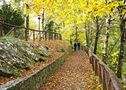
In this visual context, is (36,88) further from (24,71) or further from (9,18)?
(9,18)

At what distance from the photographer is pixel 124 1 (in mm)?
14805

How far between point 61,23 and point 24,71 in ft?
189

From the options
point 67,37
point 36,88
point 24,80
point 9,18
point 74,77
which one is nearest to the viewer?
point 24,80

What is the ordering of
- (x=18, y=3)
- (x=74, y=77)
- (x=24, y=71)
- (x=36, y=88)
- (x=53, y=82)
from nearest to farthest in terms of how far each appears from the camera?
1. (x=36, y=88)
2. (x=24, y=71)
3. (x=53, y=82)
4. (x=74, y=77)
5. (x=18, y=3)

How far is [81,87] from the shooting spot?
43.0ft

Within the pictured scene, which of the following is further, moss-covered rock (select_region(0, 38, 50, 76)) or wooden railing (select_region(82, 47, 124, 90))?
moss-covered rock (select_region(0, 38, 50, 76))

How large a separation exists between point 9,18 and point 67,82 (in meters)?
10.5

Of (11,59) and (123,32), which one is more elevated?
(123,32)

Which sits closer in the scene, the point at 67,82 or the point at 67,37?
the point at 67,82

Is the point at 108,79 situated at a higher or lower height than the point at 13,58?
lower

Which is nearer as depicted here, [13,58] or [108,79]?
[108,79]

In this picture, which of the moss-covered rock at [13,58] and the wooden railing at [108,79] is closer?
the wooden railing at [108,79]

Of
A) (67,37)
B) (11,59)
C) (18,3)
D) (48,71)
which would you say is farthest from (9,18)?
(67,37)

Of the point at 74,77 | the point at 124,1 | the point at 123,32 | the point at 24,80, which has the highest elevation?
the point at 124,1
